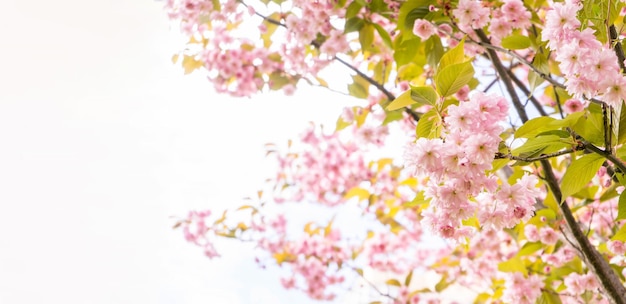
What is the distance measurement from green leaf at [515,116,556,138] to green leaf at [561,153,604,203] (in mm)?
104

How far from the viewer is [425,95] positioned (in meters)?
0.88

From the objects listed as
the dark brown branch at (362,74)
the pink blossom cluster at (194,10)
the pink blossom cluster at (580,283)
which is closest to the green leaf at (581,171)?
the dark brown branch at (362,74)

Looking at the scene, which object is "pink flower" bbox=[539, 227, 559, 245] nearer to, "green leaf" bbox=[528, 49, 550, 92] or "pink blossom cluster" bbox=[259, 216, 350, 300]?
"green leaf" bbox=[528, 49, 550, 92]

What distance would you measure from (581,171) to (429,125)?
1.04 ft

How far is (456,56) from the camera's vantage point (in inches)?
36.6

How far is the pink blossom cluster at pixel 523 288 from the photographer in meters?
1.79

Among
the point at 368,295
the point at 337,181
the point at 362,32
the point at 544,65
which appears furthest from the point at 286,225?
the point at 544,65

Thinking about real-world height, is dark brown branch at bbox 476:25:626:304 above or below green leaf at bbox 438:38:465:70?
below

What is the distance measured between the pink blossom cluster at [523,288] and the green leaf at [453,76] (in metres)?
1.27

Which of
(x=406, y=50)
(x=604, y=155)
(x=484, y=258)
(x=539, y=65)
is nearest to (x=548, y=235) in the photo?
(x=539, y=65)

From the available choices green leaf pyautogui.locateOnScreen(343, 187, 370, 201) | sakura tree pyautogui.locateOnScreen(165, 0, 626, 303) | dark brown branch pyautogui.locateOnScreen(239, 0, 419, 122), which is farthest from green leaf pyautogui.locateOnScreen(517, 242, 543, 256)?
green leaf pyautogui.locateOnScreen(343, 187, 370, 201)

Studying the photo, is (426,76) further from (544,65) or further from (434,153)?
(434,153)

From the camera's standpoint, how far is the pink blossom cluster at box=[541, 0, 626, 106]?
2.49 ft

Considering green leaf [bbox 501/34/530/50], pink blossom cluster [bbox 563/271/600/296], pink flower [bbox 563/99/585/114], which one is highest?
pink flower [bbox 563/99/585/114]
